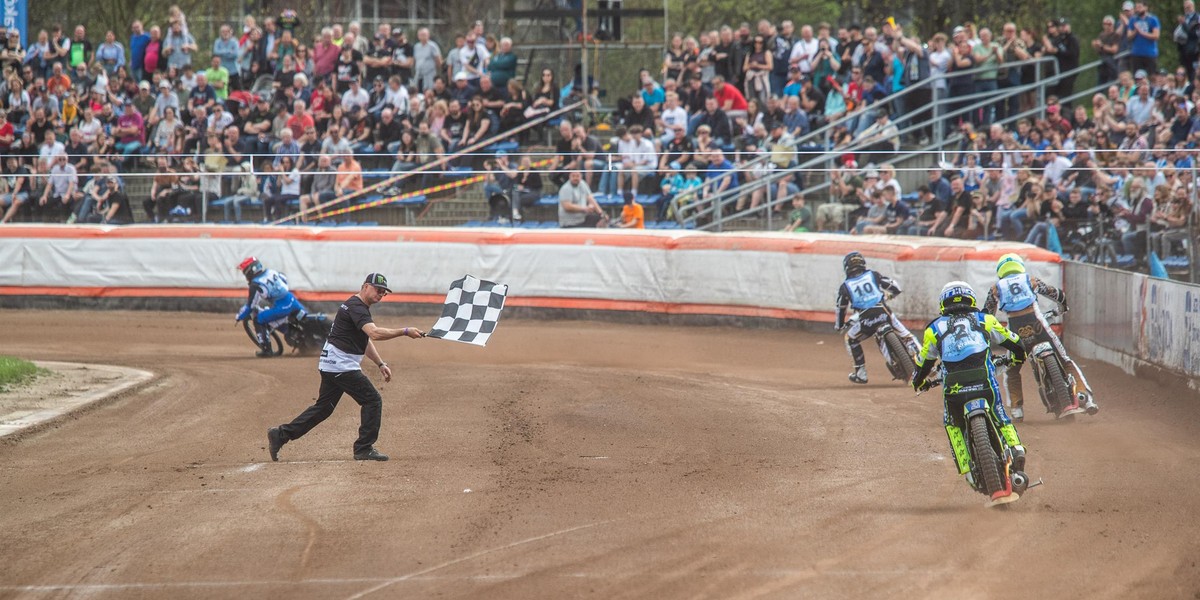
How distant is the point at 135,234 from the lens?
2464cm

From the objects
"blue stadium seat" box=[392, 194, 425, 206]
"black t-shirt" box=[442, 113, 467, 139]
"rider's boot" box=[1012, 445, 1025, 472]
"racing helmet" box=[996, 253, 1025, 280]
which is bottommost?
"rider's boot" box=[1012, 445, 1025, 472]

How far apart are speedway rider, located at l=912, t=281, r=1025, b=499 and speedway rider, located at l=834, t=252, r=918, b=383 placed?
557cm

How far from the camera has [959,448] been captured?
10562 millimetres

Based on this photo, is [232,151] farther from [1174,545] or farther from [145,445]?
[1174,545]

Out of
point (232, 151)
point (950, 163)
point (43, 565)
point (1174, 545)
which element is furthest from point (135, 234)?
point (1174, 545)

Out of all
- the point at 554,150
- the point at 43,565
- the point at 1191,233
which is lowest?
the point at 43,565

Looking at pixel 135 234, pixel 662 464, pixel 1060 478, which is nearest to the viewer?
pixel 1060 478

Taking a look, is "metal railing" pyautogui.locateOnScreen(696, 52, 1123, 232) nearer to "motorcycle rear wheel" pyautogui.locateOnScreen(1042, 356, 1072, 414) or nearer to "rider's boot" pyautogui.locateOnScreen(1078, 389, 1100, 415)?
"motorcycle rear wheel" pyautogui.locateOnScreen(1042, 356, 1072, 414)

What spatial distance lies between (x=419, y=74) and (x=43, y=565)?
20.2 m

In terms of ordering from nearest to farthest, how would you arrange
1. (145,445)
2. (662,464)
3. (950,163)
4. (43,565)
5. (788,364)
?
1. (43,565)
2. (662,464)
3. (145,445)
4. (788,364)
5. (950,163)

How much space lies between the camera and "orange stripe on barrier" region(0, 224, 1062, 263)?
1991cm

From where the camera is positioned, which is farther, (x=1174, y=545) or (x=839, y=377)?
(x=839, y=377)

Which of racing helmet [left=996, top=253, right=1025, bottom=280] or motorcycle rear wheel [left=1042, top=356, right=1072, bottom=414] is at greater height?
racing helmet [left=996, top=253, right=1025, bottom=280]

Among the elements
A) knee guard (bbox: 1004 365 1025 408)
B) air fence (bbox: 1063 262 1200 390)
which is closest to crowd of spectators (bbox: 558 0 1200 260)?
air fence (bbox: 1063 262 1200 390)
